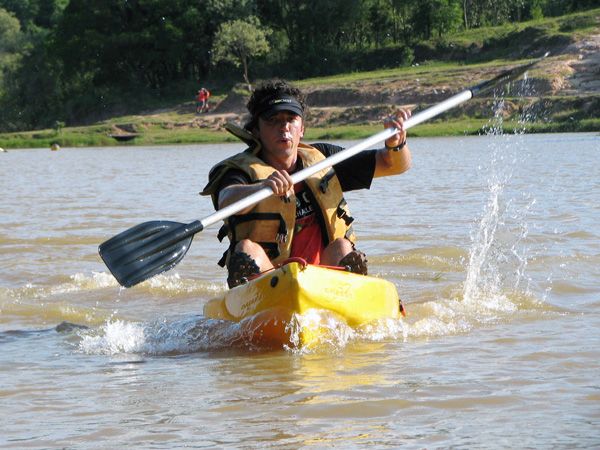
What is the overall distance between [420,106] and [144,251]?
25.8m

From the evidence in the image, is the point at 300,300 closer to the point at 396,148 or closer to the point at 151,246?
the point at 151,246

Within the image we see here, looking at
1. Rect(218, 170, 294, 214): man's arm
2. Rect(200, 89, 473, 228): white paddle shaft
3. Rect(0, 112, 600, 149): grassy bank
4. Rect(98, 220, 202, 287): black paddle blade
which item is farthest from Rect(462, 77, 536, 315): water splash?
Rect(0, 112, 600, 149): grassy bank

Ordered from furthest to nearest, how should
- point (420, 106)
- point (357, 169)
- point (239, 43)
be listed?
point (239, 43), point (420, 106), point (357, 169)

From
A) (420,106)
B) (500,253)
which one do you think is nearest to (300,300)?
(500,253)

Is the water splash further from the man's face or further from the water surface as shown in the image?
the man's face

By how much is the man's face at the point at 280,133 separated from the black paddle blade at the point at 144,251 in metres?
0.49

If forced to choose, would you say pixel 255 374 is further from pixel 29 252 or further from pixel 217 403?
pixel 29 252

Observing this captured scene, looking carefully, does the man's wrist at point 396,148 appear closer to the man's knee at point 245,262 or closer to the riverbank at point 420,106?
the man's knee at point 245,262

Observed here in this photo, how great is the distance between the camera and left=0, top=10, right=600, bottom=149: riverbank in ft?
95.6

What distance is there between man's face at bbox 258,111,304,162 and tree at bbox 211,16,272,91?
40495mm

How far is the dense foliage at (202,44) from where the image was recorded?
47.2m

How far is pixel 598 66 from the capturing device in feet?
106

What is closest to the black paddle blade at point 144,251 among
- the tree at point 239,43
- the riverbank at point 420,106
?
the riverbank at point 420,106

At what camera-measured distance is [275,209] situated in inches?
198
